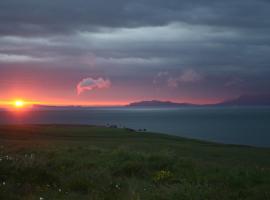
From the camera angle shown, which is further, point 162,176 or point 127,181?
point 162,176

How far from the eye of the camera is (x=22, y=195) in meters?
10.3

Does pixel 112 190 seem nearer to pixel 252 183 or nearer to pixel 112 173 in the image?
pixel 112 173

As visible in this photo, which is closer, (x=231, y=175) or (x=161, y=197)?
(x=161, y=197)

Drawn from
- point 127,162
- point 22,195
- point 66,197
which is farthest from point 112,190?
point 127,162

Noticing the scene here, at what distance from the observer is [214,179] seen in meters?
12.9

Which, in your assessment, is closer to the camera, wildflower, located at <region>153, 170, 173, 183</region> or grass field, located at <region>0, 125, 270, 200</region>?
grass field, located at <region>0, 125, 270, 200</region>

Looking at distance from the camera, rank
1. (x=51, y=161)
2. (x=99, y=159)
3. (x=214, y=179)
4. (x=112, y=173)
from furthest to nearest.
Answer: (x=99, y=159) < (x=51, y=161) < (x=112, y=173) < (x=214, y=179)

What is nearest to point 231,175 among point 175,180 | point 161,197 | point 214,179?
point 214,179

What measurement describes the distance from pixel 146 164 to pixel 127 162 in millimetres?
768

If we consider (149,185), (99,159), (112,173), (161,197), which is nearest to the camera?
(161,197)

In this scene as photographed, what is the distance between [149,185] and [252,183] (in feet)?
10.8

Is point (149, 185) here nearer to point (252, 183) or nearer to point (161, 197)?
point (161, 197)

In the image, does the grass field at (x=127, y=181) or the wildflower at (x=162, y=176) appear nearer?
the grass field at (x=127, y=181)

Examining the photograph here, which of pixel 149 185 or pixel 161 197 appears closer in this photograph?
pixel 161 197
